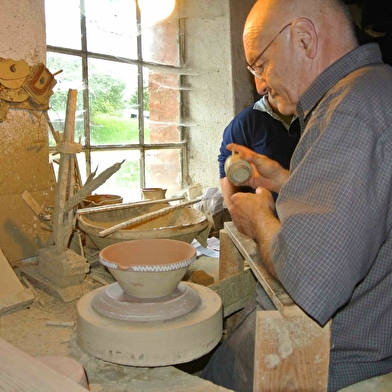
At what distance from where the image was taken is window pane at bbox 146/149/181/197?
156 inches

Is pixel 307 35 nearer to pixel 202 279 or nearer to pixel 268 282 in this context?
pixel 268 282

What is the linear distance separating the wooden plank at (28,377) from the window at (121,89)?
2.10 meters

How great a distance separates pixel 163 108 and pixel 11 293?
2447 mm

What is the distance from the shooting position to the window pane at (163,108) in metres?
3.91

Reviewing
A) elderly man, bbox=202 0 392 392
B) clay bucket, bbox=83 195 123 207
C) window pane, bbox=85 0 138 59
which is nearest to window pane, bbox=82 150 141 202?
clay bucket, bbox=83 195 123 207

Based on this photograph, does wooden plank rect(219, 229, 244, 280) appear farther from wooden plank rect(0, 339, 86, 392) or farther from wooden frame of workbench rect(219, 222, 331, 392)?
wooden plank rect(0, 339, 86, 392)

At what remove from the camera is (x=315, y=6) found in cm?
155

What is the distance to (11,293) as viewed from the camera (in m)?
1.94

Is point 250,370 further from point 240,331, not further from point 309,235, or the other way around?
point 309,235

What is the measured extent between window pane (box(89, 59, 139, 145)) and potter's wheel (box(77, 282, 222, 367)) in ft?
6.93

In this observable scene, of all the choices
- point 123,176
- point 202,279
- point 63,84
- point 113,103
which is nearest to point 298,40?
point 202,279

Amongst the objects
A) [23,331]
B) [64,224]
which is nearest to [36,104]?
[64,224]

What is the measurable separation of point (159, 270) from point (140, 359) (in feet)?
0.94

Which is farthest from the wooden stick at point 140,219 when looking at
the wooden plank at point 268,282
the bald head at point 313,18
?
the bald head at point 313,18
